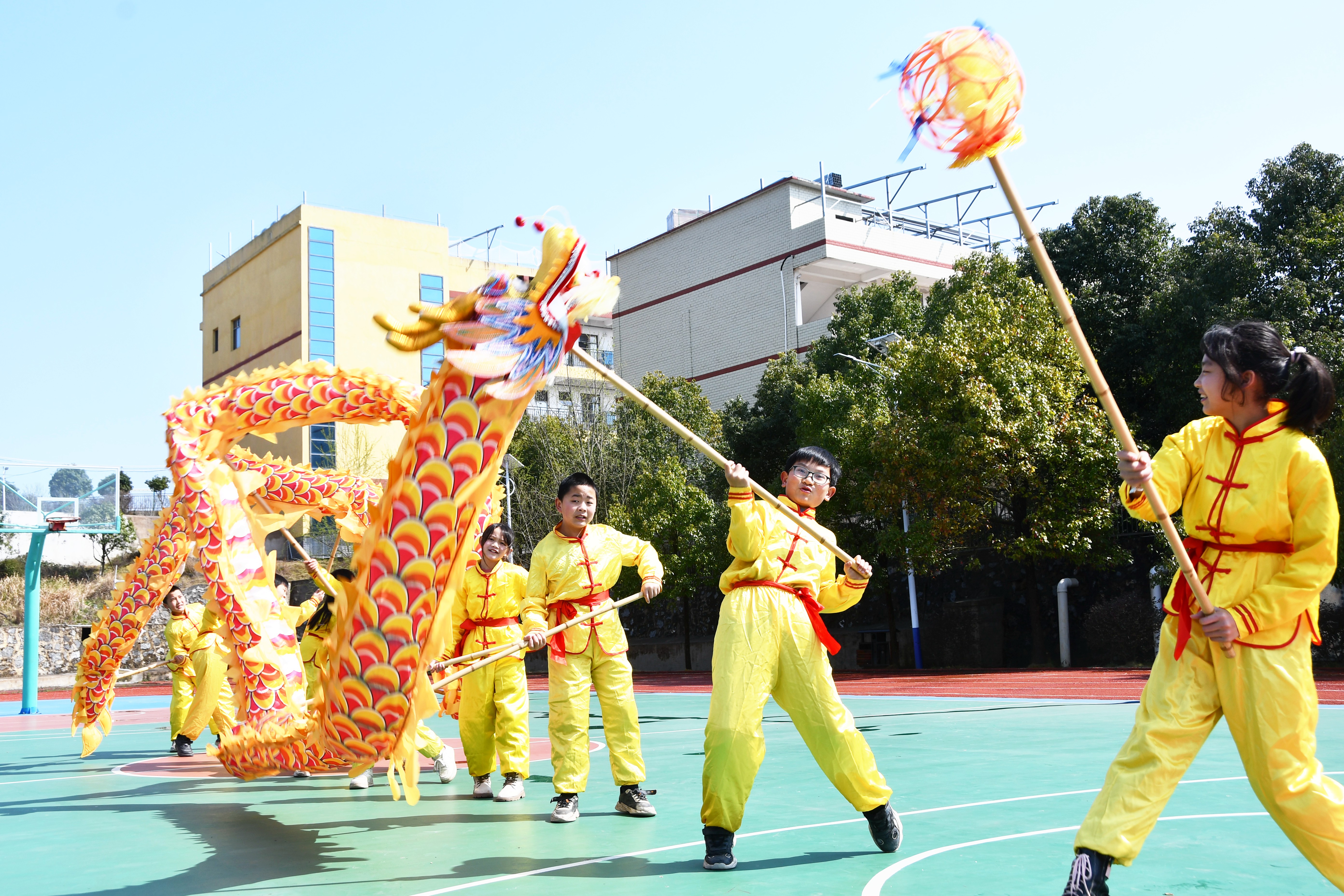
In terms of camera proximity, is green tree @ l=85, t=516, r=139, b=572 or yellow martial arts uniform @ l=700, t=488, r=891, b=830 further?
green tree @ l=85, t=516, r=139, b=572

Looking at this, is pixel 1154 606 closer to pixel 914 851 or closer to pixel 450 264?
pixel 914 851

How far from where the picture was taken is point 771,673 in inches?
179

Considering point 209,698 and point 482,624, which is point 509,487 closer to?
point 209,698

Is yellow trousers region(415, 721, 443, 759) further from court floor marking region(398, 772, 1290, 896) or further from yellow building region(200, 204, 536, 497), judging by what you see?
yellow building region(200, 204, 536, 497)

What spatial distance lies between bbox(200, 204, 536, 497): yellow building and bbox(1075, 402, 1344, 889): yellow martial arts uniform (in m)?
31.4

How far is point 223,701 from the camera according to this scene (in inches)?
390

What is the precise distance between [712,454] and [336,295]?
33812 mm

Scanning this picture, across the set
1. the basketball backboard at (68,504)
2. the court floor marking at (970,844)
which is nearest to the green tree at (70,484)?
the basketball backboard at (68,504)

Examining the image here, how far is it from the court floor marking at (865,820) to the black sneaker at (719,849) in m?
0.49

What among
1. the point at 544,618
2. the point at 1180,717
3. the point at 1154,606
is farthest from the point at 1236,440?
the point at 1154,606

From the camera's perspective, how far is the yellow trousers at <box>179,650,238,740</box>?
9.78 meters

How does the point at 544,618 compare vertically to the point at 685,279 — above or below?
below

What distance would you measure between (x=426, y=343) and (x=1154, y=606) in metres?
18.7

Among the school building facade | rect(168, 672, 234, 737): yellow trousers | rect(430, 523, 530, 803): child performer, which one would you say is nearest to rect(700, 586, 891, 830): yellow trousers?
rect(430, 523, 530, 803): child performer
